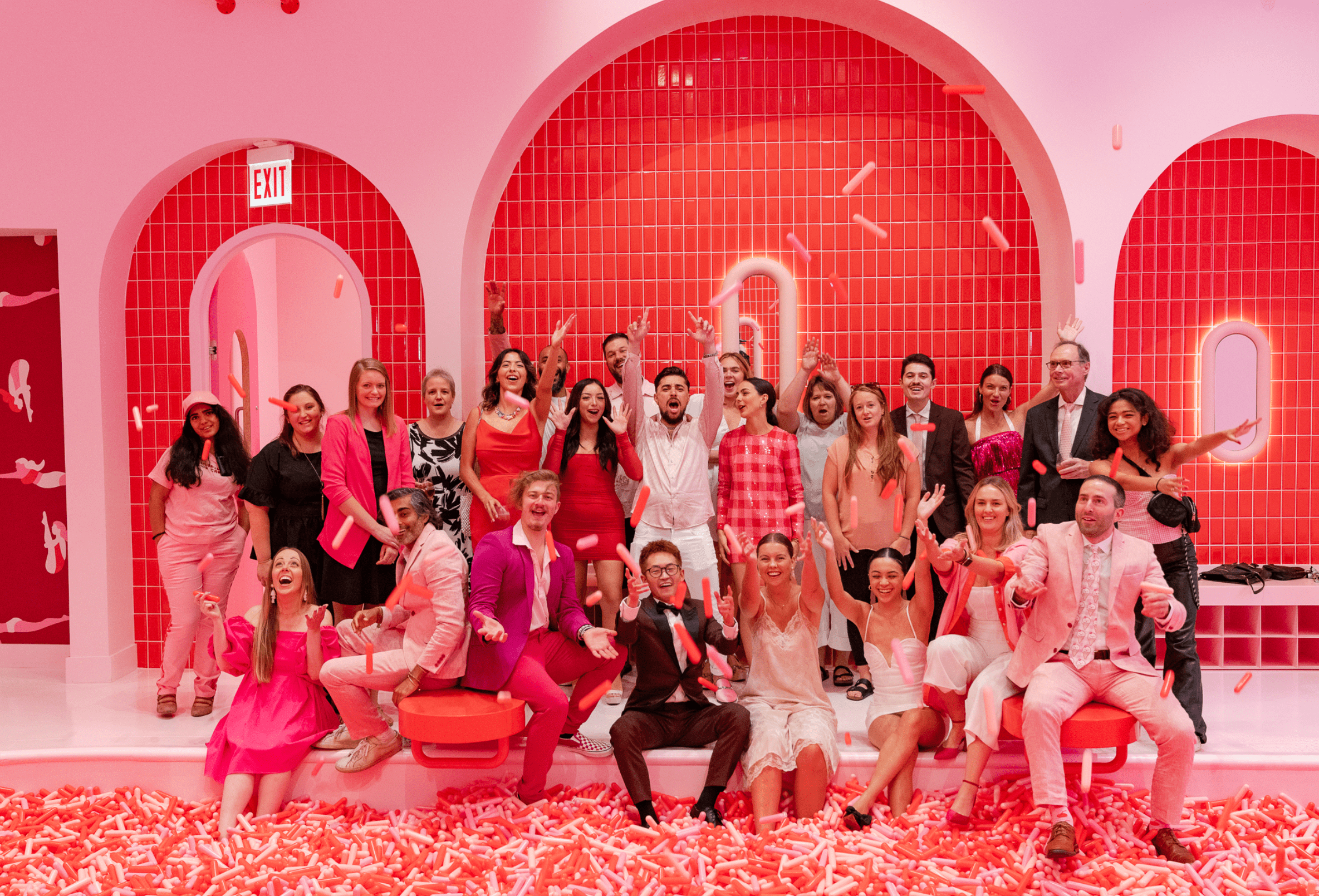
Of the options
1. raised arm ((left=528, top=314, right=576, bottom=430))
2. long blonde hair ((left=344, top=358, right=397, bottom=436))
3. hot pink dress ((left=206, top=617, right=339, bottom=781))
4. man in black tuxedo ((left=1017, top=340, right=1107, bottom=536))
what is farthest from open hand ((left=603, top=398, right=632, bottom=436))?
man in black tuxedo ((left=1017, top=340, right=1107, bottom=536))

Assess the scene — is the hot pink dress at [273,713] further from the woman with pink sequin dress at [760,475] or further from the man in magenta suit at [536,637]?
the woman with pink sequin dress at [760,475]

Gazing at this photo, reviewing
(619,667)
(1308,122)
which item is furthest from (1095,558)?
(1308,122)

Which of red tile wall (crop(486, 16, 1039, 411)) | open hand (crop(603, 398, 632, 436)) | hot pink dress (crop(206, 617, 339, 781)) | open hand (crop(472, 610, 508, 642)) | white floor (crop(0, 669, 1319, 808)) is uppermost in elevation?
red tile wall (crop(486, 16, 1039, 411))

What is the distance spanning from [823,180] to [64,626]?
535 cm

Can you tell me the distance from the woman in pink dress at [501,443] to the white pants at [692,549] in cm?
61

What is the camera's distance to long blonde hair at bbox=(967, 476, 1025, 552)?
13.3 ft

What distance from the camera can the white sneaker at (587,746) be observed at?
417cm

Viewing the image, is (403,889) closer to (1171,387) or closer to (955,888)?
(955,888)

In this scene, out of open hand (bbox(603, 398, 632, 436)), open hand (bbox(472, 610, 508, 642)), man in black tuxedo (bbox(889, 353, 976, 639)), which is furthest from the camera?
man in black tuxedo (bbox(889, 353, 976, 639))

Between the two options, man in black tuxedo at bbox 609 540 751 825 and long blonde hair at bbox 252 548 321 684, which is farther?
long blonde hair at bbox 252 548 321 684

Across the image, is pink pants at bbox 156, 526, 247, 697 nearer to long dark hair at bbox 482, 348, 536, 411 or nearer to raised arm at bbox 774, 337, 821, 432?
long dark hair at bbox 482, 348, 536, 411

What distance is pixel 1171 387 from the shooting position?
Result: 5738 mm

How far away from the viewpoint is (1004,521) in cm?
406

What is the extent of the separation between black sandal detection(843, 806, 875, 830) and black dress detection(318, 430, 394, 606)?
2363mm
